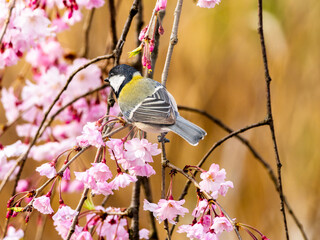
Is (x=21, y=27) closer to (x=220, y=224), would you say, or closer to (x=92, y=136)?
(x=92, y=136)

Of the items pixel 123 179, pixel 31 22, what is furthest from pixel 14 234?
pixel 31 22

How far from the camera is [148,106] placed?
3.19 ft

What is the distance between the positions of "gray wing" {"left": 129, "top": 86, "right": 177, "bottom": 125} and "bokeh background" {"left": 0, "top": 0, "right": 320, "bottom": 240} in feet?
4.29

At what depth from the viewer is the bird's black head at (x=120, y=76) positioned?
3.35 ft

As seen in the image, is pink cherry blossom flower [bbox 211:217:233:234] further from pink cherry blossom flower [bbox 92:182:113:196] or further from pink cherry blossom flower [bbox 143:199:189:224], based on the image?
pink cherry blossom flower [bbox 92:182:113:196]

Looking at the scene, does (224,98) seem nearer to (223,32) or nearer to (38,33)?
(223,32)

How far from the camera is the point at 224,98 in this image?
2.65m

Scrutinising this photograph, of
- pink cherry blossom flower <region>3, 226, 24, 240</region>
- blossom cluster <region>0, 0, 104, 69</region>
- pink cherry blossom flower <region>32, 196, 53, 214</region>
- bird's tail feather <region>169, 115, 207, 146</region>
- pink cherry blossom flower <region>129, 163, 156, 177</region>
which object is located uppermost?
blossom cluster <region>0, 0, 104, 69</region>

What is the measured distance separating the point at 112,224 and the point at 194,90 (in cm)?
164

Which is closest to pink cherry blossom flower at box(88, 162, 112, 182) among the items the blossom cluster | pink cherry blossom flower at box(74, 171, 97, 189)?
pink cherry blossom flower at box(74, 171, 97, 189)

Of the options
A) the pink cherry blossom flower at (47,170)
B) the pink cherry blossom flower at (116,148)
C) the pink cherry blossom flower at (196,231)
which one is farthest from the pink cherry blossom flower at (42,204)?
the pink cherry blossom flower at (196,231)

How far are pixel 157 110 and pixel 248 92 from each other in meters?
1.74

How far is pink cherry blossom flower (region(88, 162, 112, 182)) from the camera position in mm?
809

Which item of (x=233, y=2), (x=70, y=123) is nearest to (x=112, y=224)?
(x=70, y=123)
